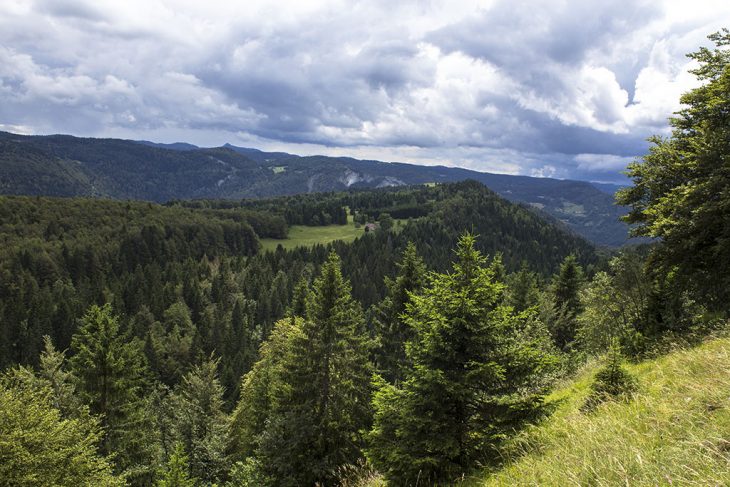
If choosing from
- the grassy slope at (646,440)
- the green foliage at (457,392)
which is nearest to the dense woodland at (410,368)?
the green foliage at (457,392)

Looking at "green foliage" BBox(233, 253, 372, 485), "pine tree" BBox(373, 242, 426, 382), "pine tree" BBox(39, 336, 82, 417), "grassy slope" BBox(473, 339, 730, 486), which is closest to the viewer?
"grassy slope" BBox(473, 339, 730, 486)

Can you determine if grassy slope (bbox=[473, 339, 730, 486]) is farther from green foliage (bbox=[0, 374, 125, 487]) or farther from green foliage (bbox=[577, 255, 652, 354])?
green foliage (bbox=[0, 374, 125, 487])

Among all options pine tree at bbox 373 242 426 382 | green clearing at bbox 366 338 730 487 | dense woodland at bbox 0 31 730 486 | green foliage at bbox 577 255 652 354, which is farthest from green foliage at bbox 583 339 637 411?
pine tree at bbox 373 242 426 382

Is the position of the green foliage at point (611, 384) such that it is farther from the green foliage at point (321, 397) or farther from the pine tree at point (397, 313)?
the pine tree at point (397, 313)

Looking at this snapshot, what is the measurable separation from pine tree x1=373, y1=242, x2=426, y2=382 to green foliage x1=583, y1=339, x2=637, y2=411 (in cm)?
2016

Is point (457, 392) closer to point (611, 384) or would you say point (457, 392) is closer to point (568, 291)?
point (611, 384)

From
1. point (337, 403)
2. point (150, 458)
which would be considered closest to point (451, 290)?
point (337, 403)

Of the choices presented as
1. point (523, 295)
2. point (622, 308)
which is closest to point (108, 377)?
point (622, 308)

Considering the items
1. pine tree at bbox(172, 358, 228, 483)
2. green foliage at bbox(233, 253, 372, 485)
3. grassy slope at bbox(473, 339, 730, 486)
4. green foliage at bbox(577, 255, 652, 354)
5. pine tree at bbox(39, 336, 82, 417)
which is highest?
grassy slope at bbox(473, 339, 730, 486)

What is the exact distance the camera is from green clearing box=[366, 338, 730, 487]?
5.19 m

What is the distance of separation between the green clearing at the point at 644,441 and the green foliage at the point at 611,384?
0.34 m

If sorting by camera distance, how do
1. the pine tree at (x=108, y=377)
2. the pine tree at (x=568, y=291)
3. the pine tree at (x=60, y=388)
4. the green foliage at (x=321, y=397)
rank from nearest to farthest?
the green foliage at (x=321, y=397) → the pine tree at (x=108, y=377) → the pine tree at (x=60, y=388) → the pine tree at (x=568, y=291)

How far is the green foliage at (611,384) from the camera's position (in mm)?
10288

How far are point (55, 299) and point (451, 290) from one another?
13350 centimetres
